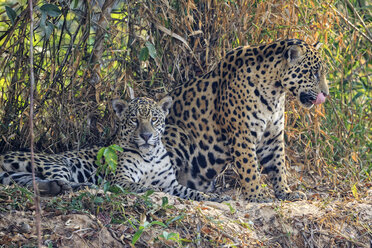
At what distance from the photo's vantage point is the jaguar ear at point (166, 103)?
671 cm

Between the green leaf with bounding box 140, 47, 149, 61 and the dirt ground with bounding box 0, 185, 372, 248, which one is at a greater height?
the green leaf with bounding box 140, 47, 149, 61

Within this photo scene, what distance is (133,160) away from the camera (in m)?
6.49

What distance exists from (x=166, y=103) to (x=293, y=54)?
4.91 ft

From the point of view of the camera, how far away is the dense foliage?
270 inches

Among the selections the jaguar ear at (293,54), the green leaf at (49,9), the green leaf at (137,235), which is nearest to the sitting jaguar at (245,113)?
the jaguar ear at (293,54)

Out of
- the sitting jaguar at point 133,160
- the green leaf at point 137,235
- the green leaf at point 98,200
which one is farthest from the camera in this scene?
the sitting jaguar at point 133,160

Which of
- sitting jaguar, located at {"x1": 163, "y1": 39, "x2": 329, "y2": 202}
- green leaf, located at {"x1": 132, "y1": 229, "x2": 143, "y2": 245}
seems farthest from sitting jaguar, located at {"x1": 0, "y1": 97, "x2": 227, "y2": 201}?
green leaf, located at {"x1": 132, "y1": 229, "x2": 143, "y2": 245}

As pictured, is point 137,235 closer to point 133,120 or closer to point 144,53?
point 133,120

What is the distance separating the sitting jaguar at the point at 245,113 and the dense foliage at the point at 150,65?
583 millimetres

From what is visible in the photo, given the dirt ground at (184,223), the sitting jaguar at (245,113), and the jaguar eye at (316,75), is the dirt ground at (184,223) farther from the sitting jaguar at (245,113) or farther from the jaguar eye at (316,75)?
the jaguar eye at (316,75)

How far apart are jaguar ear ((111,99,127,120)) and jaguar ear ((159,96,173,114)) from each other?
1.37 ft

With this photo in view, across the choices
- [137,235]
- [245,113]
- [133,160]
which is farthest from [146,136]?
[137,235]

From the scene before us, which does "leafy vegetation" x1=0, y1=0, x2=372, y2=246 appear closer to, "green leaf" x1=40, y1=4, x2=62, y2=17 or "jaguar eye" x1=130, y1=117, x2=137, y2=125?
"green leaf" x1=40, y1=4, x2=62, y2=17

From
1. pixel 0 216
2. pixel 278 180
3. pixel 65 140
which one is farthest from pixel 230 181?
pixel 0 216
